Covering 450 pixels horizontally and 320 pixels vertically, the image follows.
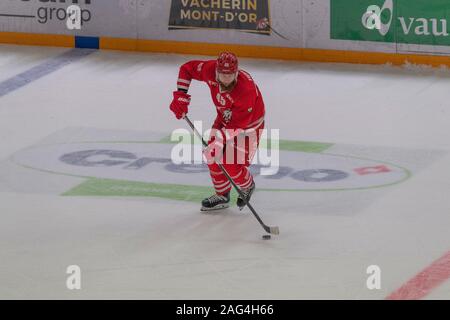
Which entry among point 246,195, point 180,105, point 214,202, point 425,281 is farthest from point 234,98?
point 425,281

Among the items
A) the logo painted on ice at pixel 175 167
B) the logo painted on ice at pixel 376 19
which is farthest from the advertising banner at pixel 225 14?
the logo painted on ice at pixel 175 167

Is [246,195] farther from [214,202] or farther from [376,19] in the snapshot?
[376,19]

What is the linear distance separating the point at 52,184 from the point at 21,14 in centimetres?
466

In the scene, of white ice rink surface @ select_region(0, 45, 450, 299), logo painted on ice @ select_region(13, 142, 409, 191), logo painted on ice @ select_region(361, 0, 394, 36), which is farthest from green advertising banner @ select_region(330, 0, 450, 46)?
logo painted on ice @ select_region(13, 142, 409, 191)

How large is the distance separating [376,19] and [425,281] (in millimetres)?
5377

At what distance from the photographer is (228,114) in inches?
344

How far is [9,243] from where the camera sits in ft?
27.6

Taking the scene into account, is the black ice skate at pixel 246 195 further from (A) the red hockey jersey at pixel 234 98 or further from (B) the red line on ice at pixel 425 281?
(B) the red line on ice at pixel 425 281

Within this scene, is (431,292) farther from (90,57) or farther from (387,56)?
(90,57)

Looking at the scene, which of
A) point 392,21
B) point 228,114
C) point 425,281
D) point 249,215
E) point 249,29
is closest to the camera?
point 425,281

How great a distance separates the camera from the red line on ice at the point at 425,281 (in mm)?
7422
